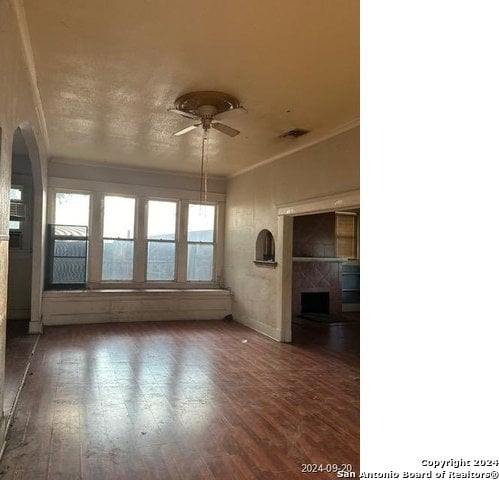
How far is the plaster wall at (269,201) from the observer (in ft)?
16.8

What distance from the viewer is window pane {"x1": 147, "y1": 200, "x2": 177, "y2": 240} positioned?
807 centimetres

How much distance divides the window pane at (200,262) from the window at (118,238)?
3.90 feet

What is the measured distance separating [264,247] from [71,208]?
367cm

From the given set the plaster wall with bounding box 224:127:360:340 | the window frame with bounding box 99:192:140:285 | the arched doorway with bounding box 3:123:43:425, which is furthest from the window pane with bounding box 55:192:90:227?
the plaster wall with bounding box 224:127:360:340

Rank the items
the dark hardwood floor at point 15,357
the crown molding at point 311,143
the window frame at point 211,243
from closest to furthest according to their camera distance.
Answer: the dark hardwood floor at point 15,357 → the crown molding at point 311,143 → the window frame at point 211,243

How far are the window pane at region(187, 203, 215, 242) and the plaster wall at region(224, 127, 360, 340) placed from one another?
420mm

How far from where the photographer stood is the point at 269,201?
6.70 meters

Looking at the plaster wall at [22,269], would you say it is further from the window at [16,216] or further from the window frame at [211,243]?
the window frame at [211,243]

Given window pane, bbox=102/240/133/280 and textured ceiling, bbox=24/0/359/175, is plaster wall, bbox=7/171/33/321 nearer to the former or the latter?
window pane, bbox=102/240/133/280

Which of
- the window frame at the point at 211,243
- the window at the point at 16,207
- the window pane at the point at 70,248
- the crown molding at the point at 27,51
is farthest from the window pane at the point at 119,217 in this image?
the crown molding at the point at 27,51
